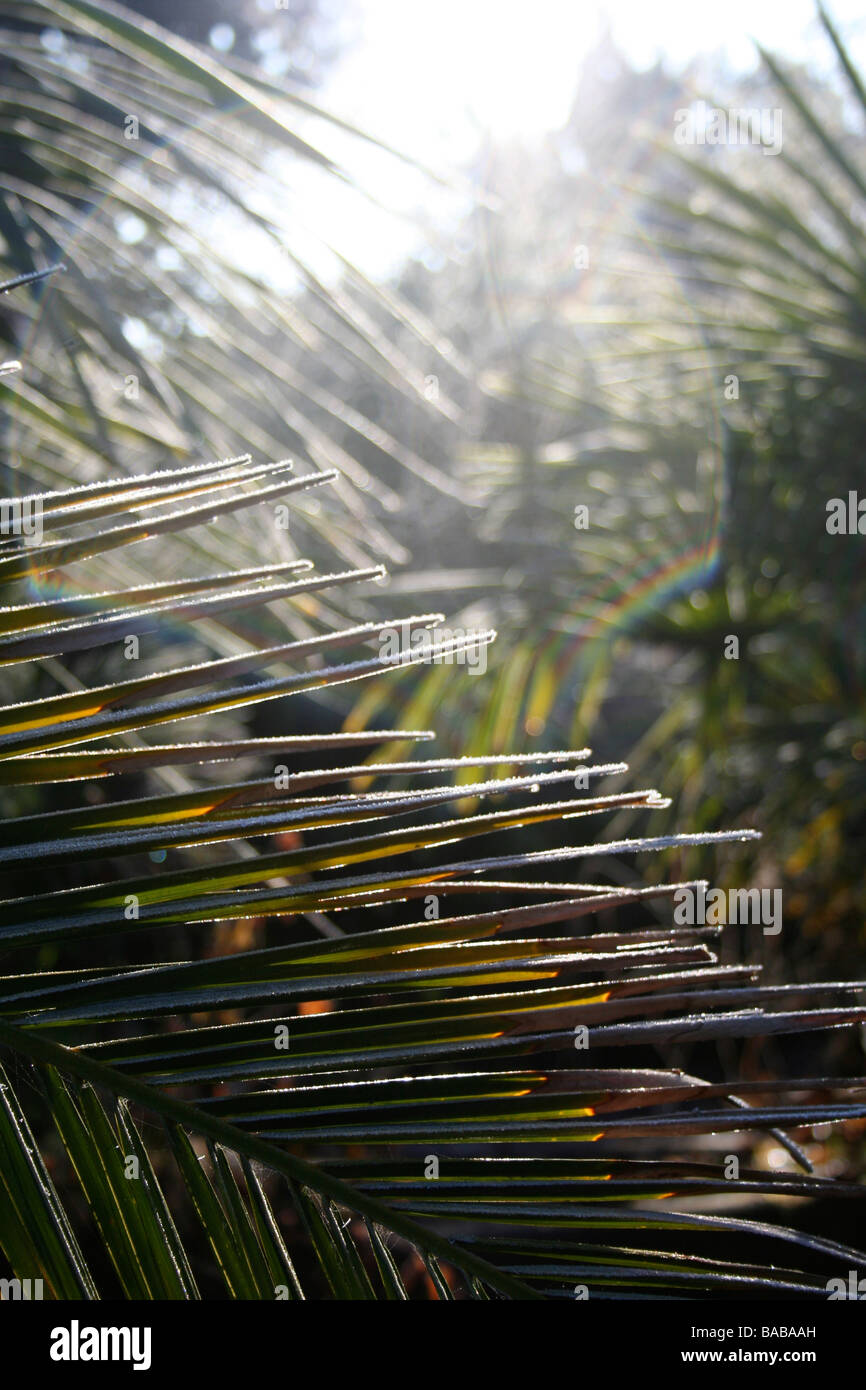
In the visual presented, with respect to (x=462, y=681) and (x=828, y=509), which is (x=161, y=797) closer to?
(x=462, y=681)

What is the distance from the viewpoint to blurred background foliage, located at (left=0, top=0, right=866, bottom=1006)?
1118 mm

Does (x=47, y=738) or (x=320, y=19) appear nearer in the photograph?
(x=47, y=738)

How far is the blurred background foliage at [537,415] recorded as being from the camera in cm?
112

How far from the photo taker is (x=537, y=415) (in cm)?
297

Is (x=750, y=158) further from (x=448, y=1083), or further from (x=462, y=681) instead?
(x=448, y=1083)

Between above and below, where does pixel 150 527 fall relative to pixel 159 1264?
above

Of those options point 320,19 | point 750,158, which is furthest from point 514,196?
point 320,19

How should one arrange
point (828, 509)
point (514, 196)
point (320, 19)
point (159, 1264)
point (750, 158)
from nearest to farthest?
point (159, 1264)
point (828, 509)
point (750, 158)
point (514, 196)
point (320, 19)

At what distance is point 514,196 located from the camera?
4.33m

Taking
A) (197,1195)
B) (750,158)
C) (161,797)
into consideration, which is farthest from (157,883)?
(750,158)

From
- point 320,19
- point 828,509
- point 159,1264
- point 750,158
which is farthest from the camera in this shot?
point 320,19

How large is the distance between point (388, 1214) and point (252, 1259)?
0.08 metres

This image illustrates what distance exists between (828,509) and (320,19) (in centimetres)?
441

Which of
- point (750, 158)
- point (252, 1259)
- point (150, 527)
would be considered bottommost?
point (252, 1259)
